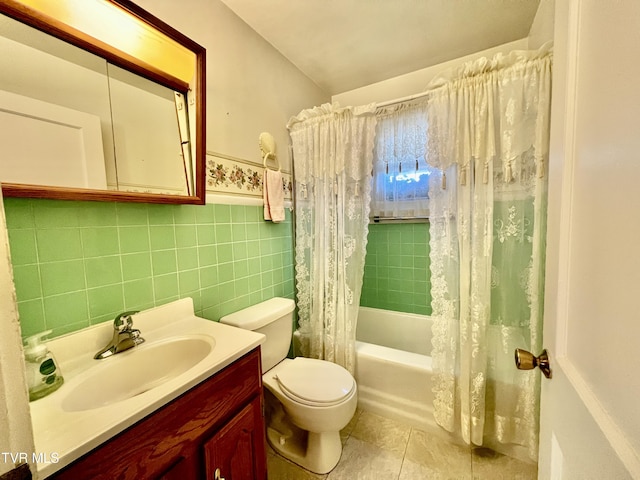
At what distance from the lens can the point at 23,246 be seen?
0.77 m

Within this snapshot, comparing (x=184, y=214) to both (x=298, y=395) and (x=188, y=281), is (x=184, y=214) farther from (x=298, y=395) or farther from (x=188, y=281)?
(x=298, y=395)

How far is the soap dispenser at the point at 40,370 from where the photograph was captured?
687mm

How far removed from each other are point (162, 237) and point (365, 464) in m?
1.52

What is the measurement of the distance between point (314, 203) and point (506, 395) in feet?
4.85

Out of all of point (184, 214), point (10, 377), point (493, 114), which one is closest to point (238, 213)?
point (184, 214)

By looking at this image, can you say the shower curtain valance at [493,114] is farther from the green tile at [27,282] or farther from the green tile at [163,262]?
the green tile at [27,282]

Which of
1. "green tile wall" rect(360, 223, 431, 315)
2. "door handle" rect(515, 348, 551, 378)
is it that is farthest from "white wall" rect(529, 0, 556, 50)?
"door handle" rect(515, 348, 551, 378)

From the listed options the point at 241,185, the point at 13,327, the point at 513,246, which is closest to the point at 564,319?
the point at 513,246

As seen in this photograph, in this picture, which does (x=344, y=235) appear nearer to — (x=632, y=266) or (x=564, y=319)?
(x=564, y=319)

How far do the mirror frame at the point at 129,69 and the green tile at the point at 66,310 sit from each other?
335 millimetres

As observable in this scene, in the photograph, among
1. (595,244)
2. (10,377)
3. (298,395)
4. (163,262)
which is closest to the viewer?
(10,377)

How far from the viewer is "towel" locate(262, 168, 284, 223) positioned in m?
1.57

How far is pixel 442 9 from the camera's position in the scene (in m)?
1.37

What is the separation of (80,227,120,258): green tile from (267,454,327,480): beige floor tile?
133 cm
